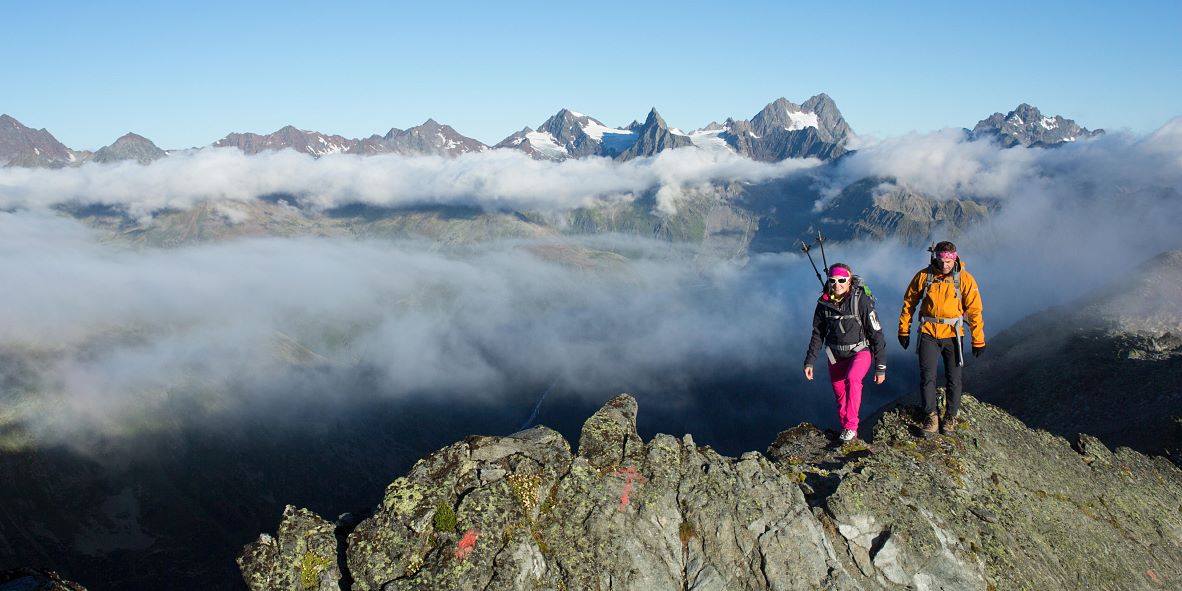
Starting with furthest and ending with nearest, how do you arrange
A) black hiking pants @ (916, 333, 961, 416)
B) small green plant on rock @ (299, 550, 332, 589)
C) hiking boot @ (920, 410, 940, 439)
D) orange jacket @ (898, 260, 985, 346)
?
hiking boot @ (920, 410, 940, 439), black hiking pants @ (916, 333, 961, 416), orange jacket @ (898, 260, 985, 346), small green plant on rock @ (299, 550, 332, 589)

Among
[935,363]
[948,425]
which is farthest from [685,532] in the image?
[948,425]

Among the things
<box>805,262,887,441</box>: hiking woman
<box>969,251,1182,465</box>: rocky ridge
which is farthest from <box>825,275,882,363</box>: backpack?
<box>969,251,1182,465</box>: rocky ridge

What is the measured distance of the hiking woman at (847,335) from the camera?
21.2 meters

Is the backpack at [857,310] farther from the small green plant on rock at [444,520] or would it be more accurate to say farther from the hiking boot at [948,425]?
the small green plant on rock at [444,520]

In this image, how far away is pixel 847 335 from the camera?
21.7 m

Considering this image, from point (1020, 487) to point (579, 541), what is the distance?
53.8 ft

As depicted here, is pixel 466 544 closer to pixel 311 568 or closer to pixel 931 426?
pixel 311 568

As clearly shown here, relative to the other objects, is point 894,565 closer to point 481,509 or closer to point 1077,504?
point 481,509

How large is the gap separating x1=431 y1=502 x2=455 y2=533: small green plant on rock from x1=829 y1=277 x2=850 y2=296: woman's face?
14.0 m

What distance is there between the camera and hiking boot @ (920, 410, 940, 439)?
920 inches

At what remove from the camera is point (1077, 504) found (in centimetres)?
2380

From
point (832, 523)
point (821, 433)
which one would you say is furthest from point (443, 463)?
point (821, 433)

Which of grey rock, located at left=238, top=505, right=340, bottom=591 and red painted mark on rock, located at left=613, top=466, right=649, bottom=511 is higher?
red painted mark on rock, located at left=613, top=466, right=649, bottom=511

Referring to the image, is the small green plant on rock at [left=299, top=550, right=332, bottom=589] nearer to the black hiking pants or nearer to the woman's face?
the woman's face
